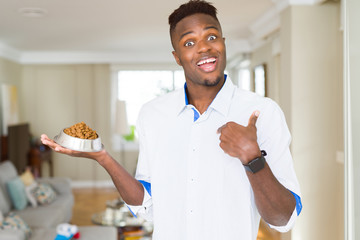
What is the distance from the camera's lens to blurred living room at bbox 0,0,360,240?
3506 mm

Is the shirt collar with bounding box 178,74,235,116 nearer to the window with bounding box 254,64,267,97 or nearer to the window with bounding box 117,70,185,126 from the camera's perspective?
the window with bounding box 254,64,267,97

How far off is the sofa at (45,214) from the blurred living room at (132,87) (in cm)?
1

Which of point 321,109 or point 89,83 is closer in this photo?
point 321,109

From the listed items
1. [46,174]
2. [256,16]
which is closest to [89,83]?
[46,174]

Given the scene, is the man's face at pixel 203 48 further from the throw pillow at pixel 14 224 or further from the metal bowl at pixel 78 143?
the throw pillow at pixel 14 224

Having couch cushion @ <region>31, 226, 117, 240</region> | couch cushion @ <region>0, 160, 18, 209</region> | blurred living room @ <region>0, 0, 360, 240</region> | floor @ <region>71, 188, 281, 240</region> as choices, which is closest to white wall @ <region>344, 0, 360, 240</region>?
blurred living room @ <region>0, 0, 360, 240</region>

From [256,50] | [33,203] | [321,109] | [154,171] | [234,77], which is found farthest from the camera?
[234,77]

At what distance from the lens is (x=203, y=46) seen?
1.15 m

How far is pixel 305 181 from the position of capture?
3.54m

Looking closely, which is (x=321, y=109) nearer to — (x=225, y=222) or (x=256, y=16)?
(x=256, y=16)

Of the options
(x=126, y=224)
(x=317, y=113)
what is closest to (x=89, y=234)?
(x=126, y=224)

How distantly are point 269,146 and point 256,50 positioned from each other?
5.32 m

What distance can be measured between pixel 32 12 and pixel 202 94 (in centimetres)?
362

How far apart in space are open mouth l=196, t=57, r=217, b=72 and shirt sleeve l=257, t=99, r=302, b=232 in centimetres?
20
